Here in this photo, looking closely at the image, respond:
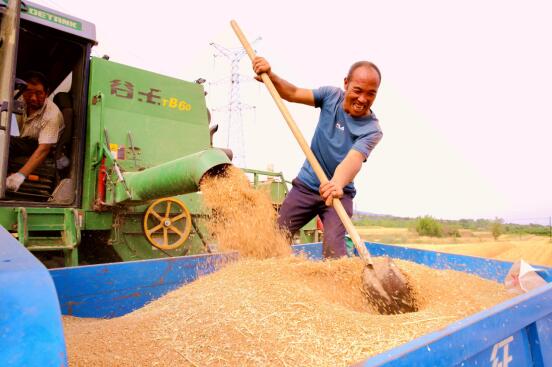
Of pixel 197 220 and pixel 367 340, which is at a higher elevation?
pixel 197 220

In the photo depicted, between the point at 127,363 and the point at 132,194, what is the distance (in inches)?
83.8

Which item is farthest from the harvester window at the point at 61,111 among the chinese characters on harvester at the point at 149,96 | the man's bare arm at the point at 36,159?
the chinese characters on harvester at the point at 149,96

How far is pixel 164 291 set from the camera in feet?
8.66

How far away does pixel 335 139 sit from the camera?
3.13m

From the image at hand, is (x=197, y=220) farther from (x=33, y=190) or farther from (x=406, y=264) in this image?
(x=406, y=264)

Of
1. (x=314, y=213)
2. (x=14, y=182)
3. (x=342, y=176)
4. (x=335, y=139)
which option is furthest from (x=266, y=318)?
Answer: (x=14, y=182)

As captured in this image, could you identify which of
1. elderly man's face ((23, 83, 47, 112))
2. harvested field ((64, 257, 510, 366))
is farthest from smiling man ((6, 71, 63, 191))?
harvested field ((64, 257, 510, 366))

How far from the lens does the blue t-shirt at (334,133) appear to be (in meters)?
3.01

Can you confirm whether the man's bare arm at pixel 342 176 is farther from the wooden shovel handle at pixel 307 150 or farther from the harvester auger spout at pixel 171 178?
the harvester auger spout at pixel 171 178

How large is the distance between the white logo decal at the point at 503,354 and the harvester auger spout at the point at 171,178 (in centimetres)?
176

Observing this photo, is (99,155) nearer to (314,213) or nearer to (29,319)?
(314,213)

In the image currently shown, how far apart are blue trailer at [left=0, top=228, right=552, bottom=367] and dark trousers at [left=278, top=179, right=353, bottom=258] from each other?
0.43 m

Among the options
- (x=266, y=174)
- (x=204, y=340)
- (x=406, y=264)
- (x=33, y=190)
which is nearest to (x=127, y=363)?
(x=204, y=340)

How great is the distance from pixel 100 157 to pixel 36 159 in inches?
21.3
